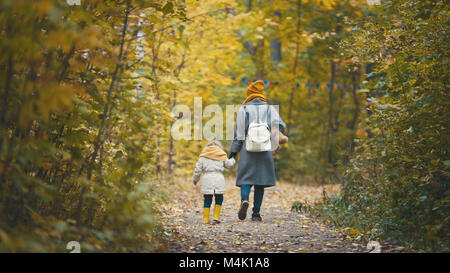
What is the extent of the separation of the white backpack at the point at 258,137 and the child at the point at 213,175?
0.43m

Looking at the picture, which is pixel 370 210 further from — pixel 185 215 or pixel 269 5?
pixel 269 5

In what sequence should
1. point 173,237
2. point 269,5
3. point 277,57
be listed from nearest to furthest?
1. point 173,237
2. point 269,5
3. point 277,57

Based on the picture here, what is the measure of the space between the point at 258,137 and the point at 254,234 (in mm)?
1520

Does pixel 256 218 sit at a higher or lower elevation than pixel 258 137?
lower

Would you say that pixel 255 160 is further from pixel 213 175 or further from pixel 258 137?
pixel 213 175

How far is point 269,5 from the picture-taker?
14.3 m

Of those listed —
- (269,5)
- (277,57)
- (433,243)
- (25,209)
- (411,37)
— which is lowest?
(433,243)

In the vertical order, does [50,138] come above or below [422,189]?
above

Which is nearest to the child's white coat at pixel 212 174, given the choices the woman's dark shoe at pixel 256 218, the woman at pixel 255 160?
the woman at pixel 255 160

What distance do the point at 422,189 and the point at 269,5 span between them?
10.8 meters

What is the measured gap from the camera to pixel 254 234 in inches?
222

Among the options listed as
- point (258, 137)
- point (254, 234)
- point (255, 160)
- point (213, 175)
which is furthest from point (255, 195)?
point (254, 234)
